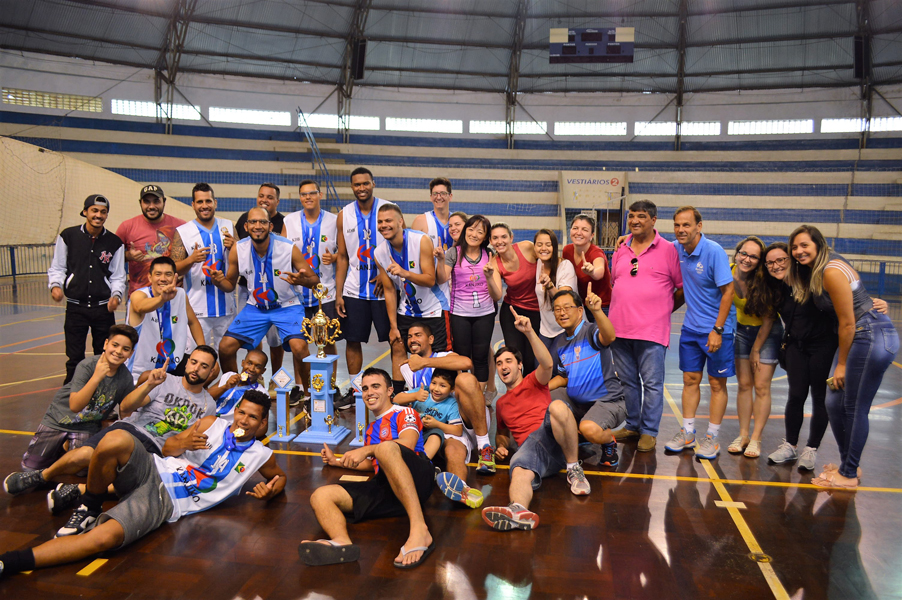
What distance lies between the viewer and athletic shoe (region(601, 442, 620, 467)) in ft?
16.3

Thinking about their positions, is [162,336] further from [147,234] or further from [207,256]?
[147,234]

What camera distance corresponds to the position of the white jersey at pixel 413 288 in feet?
19.5

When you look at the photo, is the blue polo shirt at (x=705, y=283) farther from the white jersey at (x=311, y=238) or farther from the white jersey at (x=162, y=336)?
the white jersey at (x=162, y=336)

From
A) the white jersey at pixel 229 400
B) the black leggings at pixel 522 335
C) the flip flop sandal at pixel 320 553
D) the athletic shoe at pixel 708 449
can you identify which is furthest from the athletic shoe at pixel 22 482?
the athletic shoe at pixel 708 449

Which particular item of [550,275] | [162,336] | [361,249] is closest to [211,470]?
[162,336]

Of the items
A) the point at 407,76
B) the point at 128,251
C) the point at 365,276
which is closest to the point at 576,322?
the point at 365,276

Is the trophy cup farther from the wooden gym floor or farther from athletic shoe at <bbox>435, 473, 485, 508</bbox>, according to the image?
athletic shoe at <bbox>435, 473, 485, 508</bbox>

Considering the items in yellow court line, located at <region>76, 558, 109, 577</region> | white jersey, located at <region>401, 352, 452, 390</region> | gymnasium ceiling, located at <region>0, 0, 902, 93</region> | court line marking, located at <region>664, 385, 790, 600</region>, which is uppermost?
gymnasium ceiling, located at <region>0, 0, 902, 93</region>

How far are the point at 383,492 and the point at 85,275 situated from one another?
12.8 feet

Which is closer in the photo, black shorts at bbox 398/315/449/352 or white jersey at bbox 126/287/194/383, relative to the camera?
white jersey at bbox 126/287/194/383

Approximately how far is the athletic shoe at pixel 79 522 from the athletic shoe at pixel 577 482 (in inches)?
130

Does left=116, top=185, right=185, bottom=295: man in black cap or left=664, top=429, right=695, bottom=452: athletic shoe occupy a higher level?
left=116, top=185, right=185, bottom=295: man in black cap

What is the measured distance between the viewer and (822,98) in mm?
25344

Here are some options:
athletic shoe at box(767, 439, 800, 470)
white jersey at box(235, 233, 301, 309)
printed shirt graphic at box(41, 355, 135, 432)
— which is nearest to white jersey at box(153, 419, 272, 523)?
printed shirt graphic at box(41, 355, 135, 432)
